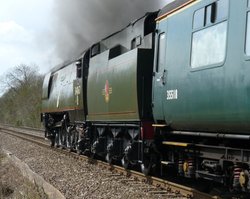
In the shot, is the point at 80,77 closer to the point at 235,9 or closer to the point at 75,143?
the point at 75,143

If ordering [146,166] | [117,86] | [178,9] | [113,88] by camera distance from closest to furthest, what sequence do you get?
[178,9]
[146,166]
[117,86]
[113,88]

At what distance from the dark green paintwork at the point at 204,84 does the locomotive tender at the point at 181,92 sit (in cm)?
1

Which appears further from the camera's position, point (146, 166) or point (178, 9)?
point (146, 166)

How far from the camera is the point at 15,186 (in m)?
11.7

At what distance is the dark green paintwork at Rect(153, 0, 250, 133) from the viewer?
19.8 feet

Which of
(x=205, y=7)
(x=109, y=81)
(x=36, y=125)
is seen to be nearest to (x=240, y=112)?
(x=205, y=7)

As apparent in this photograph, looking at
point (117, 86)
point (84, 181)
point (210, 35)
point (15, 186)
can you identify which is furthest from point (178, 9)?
point (15, 186)

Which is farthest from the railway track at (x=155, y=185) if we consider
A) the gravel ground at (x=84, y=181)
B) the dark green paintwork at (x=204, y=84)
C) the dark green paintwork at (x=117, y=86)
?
the dark green paintwork at (x=117, y=86)

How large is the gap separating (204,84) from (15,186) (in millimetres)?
6777

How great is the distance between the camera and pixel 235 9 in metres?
6.26

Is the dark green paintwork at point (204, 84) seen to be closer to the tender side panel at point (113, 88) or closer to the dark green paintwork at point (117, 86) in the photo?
the dark green paintwork at point (117, 86)

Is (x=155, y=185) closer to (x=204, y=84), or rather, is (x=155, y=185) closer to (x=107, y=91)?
(x=107, y=91)

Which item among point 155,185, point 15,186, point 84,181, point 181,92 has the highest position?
point 181,92

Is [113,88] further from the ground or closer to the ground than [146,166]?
further from the ground
